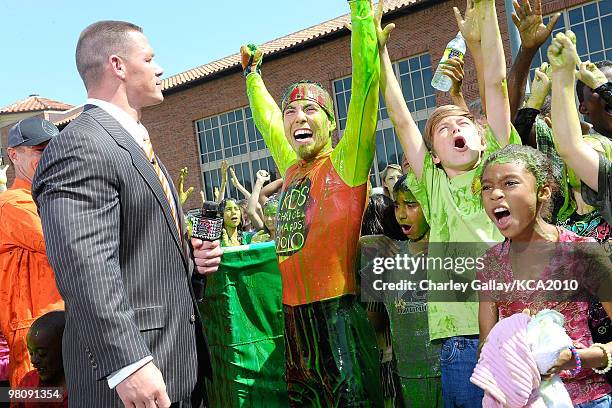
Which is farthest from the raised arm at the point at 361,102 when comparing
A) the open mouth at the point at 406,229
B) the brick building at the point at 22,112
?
the brick building at the point at 22,112

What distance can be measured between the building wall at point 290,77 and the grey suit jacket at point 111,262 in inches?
622

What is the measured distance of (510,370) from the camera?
212cm

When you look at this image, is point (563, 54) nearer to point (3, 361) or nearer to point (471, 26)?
point (471, 26)

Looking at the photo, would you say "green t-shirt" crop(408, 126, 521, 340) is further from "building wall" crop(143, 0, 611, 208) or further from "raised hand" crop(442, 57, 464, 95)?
"building wall" crop(143, 0, 611, 208)

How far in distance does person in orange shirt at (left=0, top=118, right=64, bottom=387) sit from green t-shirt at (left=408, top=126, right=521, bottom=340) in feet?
6.59

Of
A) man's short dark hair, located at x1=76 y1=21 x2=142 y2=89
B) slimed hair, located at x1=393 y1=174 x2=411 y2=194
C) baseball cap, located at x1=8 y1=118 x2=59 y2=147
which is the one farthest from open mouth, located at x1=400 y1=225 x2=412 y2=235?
baseball cap, located at x1=8 y1=118 x2=59 y2=147

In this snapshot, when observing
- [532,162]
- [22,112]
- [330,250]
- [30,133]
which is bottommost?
[330,250]

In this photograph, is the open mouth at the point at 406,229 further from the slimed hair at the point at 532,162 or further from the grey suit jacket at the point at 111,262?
the grey suit jacket at the point at 111,262

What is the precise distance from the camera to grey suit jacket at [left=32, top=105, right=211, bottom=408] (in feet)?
7.29

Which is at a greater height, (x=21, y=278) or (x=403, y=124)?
(x=403, y=124)

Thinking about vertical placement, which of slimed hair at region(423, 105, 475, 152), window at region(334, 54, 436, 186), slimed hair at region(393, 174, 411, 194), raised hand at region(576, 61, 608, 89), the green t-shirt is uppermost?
window at region(334, 54, 436, 186)

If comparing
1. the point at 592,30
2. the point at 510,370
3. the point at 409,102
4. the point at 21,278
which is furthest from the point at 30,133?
the point at 409,102

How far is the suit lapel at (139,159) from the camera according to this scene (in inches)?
98.0

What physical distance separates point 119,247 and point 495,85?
1.63 meters
